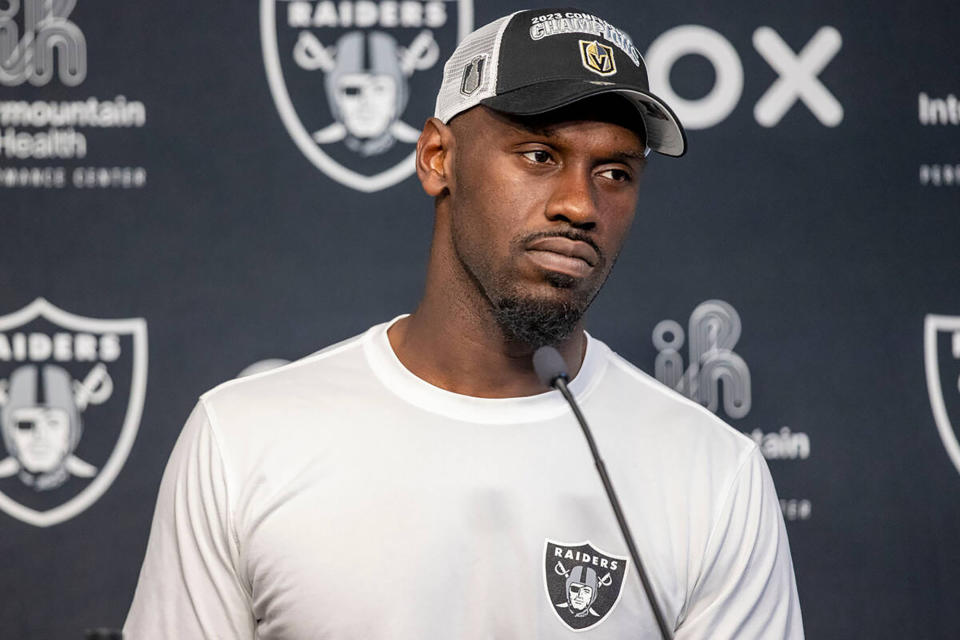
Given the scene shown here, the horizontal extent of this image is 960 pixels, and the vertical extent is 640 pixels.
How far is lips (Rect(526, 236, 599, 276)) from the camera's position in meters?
1.14

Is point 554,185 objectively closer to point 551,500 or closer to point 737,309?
point 551,500

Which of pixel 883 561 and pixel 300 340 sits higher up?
pixel 300 340

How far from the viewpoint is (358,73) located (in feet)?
6.04

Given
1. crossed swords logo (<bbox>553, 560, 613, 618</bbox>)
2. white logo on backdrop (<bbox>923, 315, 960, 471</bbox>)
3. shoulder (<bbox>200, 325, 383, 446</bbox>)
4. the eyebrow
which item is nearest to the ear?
the eyebrow

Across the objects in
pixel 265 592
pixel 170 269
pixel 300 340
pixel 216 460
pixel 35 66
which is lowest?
pixel 265 592

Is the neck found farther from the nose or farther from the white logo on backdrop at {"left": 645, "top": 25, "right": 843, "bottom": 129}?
the white logo on backdrop at {"left": 645, "top": 25, "right": 843, "bottom": 129}

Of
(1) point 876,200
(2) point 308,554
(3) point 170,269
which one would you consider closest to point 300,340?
(3) point 170,269

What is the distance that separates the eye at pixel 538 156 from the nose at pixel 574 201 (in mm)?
23

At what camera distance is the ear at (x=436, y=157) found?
127 centimetres

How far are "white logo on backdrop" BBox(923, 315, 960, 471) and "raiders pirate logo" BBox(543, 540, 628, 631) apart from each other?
94 centimetres

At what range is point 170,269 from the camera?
1.82 meters

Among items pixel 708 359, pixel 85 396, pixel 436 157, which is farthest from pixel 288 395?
pixel 708 359

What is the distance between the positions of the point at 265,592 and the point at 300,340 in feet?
2.39

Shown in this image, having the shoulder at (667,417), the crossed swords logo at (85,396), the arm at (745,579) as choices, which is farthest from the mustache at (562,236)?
the crossed swords logo at (85,396)
